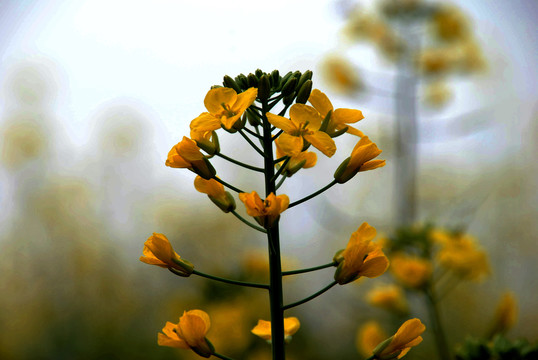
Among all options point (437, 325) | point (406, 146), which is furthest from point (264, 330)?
point (406, 146)

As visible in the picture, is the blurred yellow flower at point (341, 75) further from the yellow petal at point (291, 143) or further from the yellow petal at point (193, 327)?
the yellow petal at point (193, 327)

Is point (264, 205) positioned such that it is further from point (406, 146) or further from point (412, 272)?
point (406, 146)

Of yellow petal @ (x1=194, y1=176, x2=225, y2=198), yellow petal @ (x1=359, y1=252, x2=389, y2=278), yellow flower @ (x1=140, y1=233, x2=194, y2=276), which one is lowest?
yellow petal @ (x1=359, y1=252, x2=389, y2=278)

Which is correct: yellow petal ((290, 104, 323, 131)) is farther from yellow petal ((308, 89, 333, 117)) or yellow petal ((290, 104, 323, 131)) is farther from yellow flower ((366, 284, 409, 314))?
yellow flower ((366, 284, 409, 314))

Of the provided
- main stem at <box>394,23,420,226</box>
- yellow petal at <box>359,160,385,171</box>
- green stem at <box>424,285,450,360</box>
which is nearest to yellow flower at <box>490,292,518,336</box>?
green stem at <box>424,285,450,360</box>

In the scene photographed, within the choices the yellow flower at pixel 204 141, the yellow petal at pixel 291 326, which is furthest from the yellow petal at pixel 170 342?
the yellow flower at pixel 204 141

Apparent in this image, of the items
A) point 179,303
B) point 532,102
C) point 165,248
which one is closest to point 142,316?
point 179,303
